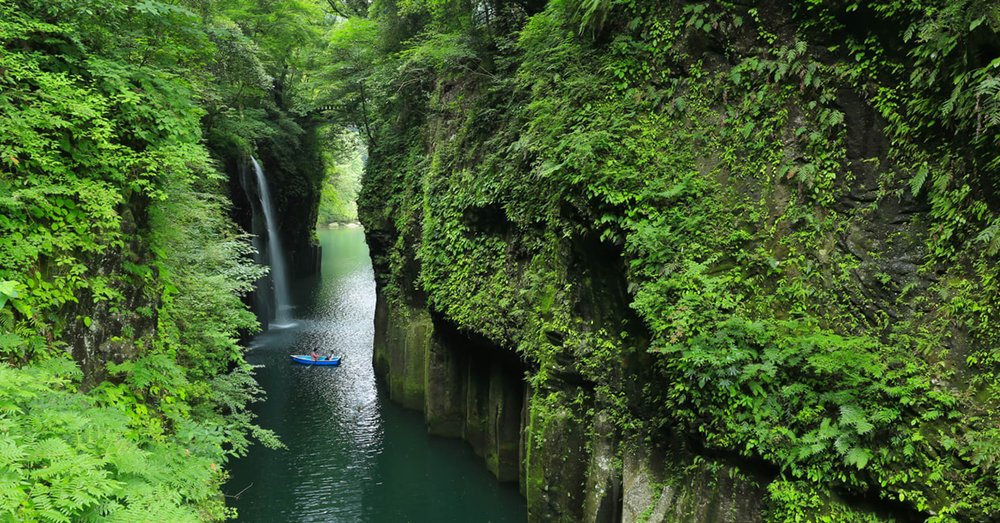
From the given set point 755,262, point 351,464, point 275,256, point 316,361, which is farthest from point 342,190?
point 755,262

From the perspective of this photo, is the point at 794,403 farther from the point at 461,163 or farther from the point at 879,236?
the point at 461,163

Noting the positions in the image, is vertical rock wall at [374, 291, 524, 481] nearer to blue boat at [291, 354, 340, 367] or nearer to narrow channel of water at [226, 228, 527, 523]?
narrow channel of water at [226, 228, 527, 523]

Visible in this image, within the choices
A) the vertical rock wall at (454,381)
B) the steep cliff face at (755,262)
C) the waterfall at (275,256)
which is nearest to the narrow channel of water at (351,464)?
the vertical rock wall at (454,381)

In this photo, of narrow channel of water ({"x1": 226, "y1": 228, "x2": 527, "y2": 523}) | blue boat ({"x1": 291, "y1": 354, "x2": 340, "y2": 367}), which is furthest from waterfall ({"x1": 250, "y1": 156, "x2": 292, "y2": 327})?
blue boat ({"x1": 291, "y1": 354, "x2": 340, "y2": 367})

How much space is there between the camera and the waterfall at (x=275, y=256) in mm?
30934

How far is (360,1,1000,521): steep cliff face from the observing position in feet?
20.5

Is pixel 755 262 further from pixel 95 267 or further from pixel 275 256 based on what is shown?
pixel 275 256

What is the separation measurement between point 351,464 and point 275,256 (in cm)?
2059

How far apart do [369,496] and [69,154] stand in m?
10.8

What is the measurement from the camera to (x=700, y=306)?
26.0 ft

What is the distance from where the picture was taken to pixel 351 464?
51.8ft

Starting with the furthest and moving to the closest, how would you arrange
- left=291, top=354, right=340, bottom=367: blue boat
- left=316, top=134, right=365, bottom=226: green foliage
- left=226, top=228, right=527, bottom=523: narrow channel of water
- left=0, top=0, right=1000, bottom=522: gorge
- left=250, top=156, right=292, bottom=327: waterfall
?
left=316, top=134, right=365, bottom=226: green foliage → left=250, top=156, right=292, bottom=327: waterfall → left=291, top=354, right=340, bottom=367: blue boat → left=226, top=228, right=527, bottom=523: narrow channel of water → left=0, top=0, right=1000, bottom=522: gorge

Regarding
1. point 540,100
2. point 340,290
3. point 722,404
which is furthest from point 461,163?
point 340,290

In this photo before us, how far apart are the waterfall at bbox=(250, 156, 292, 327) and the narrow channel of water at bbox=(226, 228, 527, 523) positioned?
7.70 m
